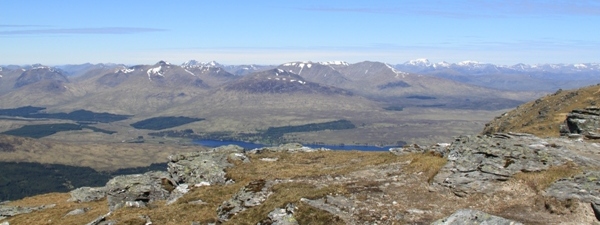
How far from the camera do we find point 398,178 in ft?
106

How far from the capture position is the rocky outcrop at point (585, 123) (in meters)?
44.3

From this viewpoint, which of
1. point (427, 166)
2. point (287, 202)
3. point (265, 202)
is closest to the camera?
point (287, 202)

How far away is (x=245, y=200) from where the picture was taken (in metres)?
30.3

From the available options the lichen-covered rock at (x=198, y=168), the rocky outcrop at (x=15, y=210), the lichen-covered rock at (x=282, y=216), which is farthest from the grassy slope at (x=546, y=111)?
the rocky outcrop at (x=15, y=210)

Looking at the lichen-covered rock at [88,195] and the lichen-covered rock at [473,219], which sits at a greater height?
the lichen-covered rock at [473,219]

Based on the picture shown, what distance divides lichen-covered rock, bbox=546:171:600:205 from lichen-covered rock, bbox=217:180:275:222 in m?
17.4

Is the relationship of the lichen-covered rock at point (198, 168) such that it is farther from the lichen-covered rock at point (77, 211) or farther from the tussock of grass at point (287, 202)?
the tussock of grass at point (287, 202)

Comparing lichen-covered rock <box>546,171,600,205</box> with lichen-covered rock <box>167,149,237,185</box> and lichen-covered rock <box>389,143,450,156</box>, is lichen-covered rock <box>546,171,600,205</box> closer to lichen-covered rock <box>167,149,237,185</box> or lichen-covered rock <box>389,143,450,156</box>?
lichen-covered rock <box>389,143,450,156</box>

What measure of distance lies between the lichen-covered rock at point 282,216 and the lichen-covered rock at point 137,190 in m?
13.8

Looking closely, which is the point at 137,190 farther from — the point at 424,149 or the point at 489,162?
the point at 489,162

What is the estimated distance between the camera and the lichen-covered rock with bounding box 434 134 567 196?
2853 centimetres

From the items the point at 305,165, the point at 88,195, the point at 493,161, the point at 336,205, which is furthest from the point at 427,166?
the point at 88,195

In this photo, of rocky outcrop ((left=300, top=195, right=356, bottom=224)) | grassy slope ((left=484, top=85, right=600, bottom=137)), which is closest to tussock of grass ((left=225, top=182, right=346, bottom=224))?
rocky outcrop ((left=300, top=195, right=356, bottom=224))

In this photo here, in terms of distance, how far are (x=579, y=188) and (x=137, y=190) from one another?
33735mm
